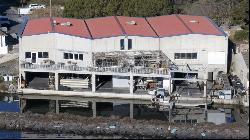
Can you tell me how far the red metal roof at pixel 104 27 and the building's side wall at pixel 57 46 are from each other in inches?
46.3

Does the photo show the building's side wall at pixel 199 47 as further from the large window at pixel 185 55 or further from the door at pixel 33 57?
the door at pixel 33 57

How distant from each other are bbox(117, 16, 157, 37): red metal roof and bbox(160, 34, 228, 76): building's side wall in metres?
1.27

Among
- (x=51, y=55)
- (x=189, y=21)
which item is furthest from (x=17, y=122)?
(x=189, y=21)

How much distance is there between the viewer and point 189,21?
48906 mm

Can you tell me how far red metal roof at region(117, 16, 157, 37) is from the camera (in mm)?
46000

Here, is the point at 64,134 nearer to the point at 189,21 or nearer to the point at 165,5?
the point at 189,21

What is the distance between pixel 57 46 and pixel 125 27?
4.94 meters

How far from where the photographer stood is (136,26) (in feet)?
156

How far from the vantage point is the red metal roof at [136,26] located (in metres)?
46.0

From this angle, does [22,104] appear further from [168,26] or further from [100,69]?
[168,26]

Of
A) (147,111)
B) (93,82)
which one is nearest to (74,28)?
(93,82)

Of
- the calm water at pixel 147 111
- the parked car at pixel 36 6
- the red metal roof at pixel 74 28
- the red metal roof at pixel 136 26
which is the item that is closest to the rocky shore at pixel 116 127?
the calm water at pixel 147 111

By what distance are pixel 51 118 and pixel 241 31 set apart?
19691 millimetres

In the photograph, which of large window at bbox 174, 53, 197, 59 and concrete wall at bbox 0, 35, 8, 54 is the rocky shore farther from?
concrete wall at bbox 0, 35, 8, 54
